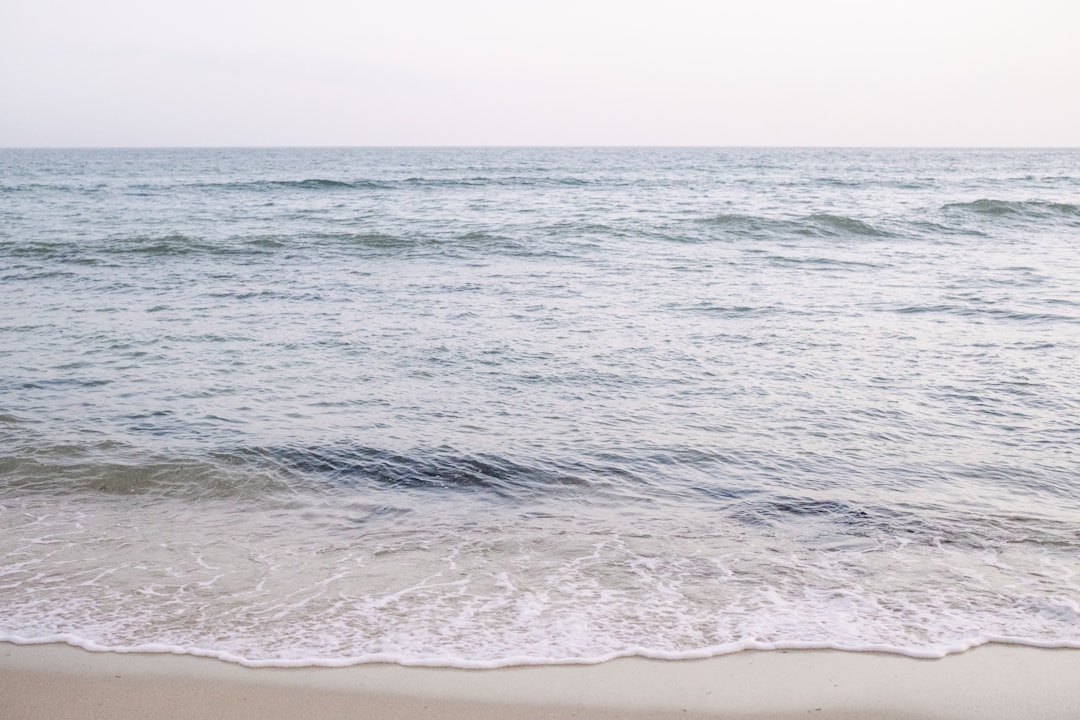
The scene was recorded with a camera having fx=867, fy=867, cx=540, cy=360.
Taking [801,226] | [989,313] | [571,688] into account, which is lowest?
[571,688]

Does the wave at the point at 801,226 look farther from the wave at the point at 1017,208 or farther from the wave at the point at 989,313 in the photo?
the wave at the point at 989,313

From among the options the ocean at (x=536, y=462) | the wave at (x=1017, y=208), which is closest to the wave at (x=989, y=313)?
the ocean at (x=536, y=462)

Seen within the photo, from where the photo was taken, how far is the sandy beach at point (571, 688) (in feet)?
10.8

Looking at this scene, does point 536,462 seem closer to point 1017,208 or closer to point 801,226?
point 801,226

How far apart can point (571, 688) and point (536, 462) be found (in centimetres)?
280

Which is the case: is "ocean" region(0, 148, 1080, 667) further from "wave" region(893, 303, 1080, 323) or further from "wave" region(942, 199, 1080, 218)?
"wave" region(942, 199, 1080, 218)

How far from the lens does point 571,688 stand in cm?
345

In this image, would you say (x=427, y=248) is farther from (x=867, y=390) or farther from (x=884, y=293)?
(x=867, y=390)

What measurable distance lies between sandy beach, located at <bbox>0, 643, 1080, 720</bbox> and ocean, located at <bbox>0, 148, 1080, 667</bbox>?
12 cm

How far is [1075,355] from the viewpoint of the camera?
888cm

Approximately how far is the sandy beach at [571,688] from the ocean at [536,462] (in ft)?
0.40

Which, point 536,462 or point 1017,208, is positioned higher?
point 1017,208

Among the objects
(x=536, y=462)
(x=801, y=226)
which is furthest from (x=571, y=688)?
(x=801, y=226)

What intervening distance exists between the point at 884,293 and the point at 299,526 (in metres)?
10.2
